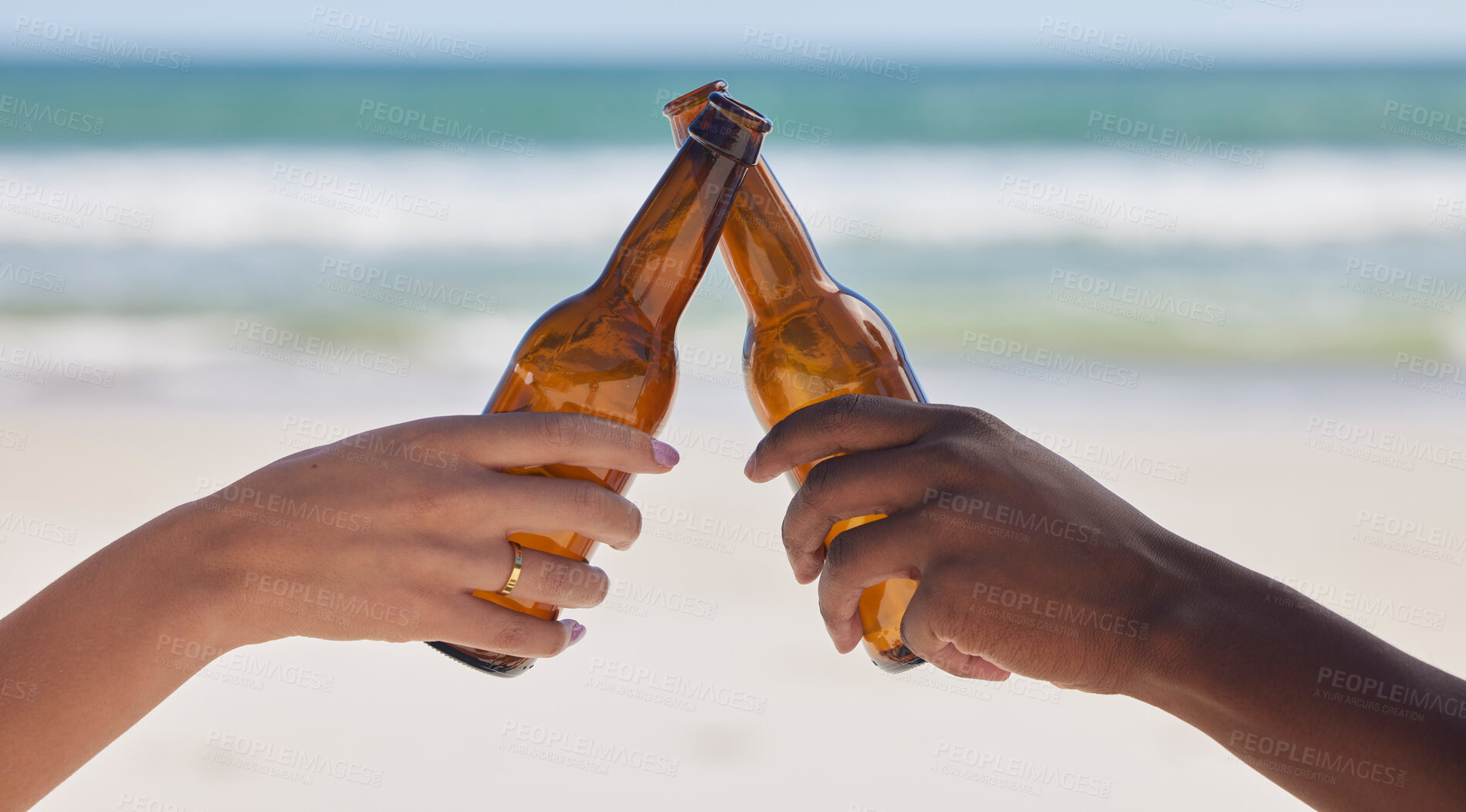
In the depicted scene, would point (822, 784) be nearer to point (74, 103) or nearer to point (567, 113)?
point (567, 113)

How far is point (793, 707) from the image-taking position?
2350mm

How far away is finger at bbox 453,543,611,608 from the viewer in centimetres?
93

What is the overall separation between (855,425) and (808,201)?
21.8ft

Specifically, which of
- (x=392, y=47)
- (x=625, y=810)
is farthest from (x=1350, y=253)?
(x=392, y=47)

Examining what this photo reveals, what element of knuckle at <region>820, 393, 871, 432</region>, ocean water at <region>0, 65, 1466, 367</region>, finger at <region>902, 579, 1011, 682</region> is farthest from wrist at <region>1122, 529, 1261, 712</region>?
ocean water at <region>0, 65, 1466, 367</region>

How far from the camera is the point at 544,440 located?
2.97 ft

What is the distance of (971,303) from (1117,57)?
824cm

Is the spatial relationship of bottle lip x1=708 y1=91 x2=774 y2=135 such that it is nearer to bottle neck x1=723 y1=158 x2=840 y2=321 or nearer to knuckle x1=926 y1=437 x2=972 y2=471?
bottle neck x1=723 y1=158 x2=840 y2=321

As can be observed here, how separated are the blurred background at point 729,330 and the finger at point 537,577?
1.29 metres

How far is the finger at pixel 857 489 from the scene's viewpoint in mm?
829

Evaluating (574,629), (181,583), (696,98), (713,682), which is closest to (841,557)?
(574,629)

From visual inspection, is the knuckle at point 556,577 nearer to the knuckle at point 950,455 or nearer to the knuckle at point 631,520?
the knuckle at point 631,520

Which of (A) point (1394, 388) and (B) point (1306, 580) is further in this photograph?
(A) point (1394, 388)

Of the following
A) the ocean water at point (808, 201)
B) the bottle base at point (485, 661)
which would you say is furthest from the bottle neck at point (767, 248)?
the ocean water at point (808, 201)
